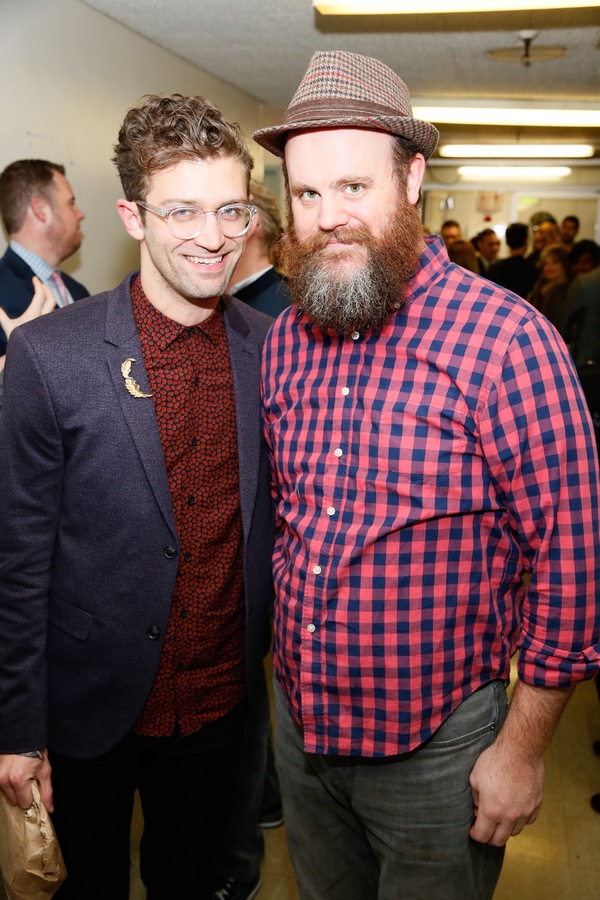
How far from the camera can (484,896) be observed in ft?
4.96

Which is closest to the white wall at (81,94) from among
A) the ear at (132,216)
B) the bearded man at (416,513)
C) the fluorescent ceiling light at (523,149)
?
the ear at (132,216)

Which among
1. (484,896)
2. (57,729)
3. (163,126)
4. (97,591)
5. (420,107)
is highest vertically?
(420,107)

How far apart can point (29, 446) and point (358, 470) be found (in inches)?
25.4

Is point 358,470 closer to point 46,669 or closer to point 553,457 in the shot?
point 553,457

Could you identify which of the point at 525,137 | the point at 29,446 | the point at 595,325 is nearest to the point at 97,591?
the point at 29,446

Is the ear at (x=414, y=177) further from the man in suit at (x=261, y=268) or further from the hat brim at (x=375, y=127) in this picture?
the man in suit at (x=261, y=268)

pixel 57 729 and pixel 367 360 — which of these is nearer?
pixel 367 360

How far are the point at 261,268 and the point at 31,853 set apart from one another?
2067mm

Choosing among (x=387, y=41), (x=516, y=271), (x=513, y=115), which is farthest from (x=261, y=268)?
(x=516, y=271)

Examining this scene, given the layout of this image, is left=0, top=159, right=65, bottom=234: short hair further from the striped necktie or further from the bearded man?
the bearded man

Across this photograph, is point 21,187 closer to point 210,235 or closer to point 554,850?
point 210,235

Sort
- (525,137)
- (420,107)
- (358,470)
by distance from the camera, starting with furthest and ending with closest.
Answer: (525,137)
(420,107)
(358,470)

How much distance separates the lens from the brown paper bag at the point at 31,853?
4.99 feet

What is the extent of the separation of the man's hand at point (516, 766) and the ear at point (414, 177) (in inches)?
37.7
